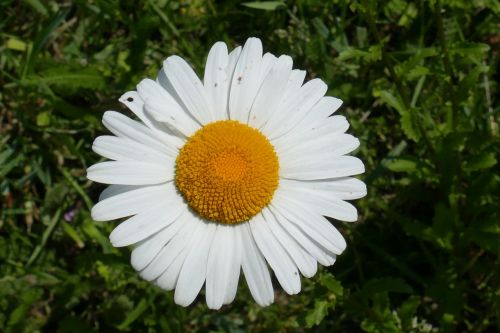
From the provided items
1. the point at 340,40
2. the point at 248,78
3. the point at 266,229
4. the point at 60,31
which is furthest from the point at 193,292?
the point at 60,31

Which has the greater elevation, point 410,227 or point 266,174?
point 266,174

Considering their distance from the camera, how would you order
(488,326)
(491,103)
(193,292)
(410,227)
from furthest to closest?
(491,103)
(488,326)
(410,227)
(193,292)

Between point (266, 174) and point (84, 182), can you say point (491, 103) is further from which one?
point (84, 182)

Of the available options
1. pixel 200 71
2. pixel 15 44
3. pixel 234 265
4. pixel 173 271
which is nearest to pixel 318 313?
pixel 234 265

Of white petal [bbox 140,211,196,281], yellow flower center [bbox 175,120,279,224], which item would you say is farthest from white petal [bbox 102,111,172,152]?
white petal [bbox 140,211,196,281]

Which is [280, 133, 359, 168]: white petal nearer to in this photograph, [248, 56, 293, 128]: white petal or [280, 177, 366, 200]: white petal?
[280, 177, 366, 200]: white petal

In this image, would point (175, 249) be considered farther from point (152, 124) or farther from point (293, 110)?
point (293, 110)
